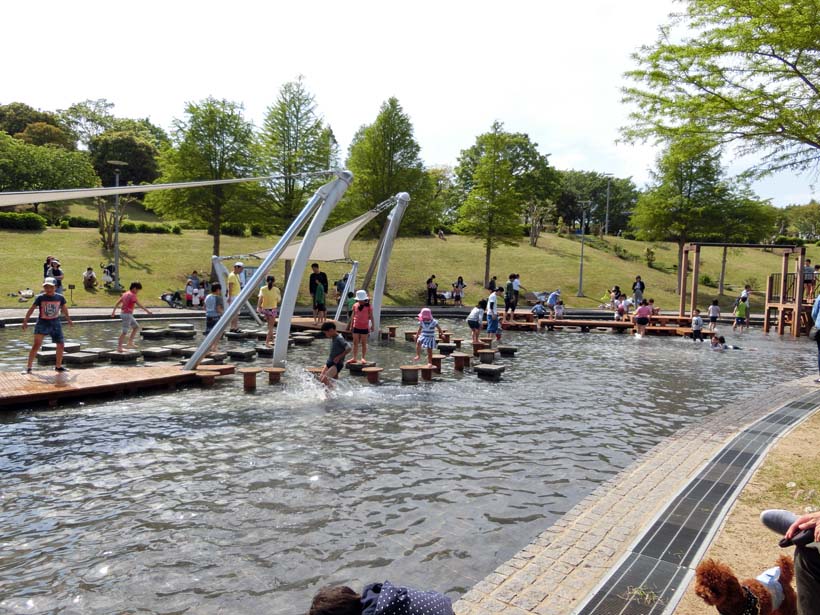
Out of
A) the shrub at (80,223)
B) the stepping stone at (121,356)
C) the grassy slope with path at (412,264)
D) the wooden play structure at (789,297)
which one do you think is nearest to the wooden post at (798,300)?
the wooden play structure at (789,297)

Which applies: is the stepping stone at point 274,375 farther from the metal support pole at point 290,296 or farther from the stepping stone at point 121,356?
the stepping stone at point 121,356

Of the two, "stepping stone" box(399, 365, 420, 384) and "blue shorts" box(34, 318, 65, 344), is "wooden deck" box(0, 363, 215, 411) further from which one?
"stepping stone" box(399, 365, 420, 384)

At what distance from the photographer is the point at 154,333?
55.8ft

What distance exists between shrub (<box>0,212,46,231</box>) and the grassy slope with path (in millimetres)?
1209

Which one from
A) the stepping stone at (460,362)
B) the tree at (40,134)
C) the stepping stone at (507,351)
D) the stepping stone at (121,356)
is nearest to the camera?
the stepping stone at (121,356)

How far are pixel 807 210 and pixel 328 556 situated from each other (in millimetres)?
103849

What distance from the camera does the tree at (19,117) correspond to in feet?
212

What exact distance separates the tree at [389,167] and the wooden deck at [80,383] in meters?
23.0

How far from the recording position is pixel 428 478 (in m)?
6.54

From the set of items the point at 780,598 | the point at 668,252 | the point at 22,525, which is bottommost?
the point at 22,525

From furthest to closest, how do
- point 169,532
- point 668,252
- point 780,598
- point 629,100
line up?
point 668,252, point 629,100, point 169,532, point 780,598

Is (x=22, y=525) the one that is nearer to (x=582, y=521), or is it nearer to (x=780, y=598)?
(x=582, y=521)

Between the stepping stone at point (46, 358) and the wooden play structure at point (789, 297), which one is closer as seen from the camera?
the stepping stone at point (46, 358)

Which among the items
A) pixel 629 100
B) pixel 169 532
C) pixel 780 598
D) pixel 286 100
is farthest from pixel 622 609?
pixel 286 100
